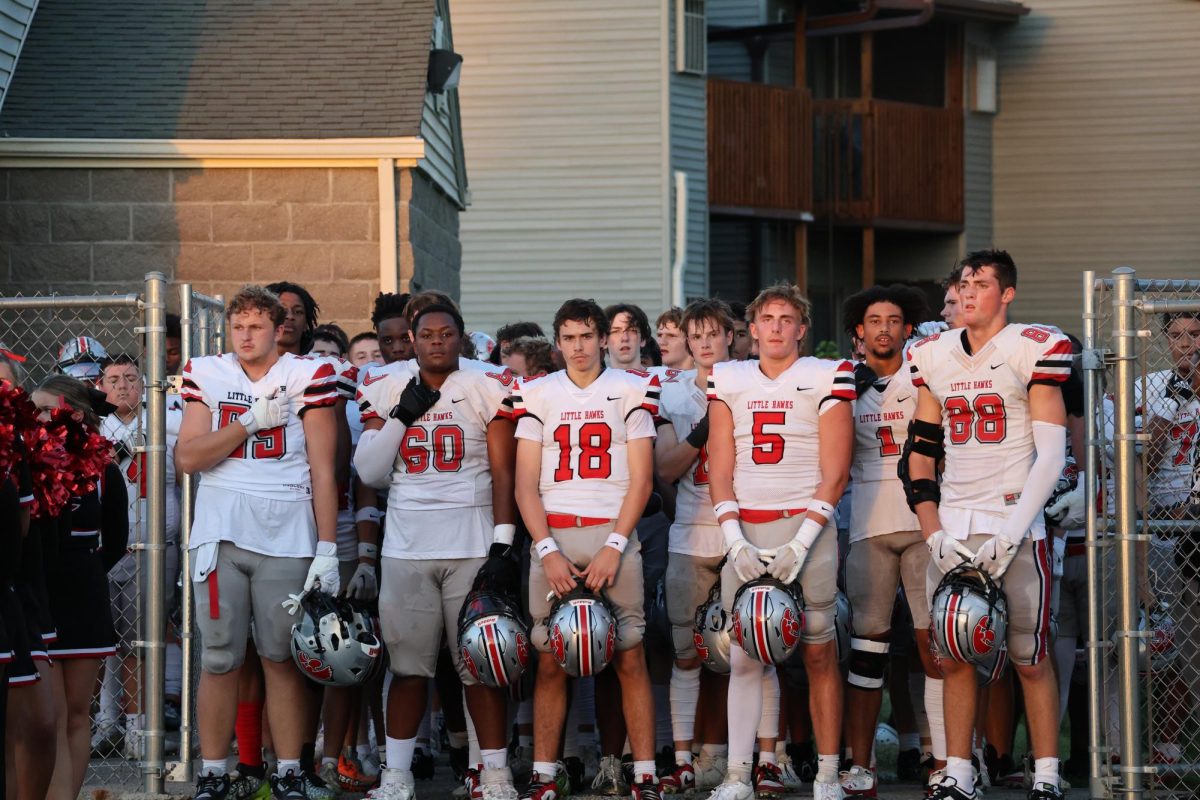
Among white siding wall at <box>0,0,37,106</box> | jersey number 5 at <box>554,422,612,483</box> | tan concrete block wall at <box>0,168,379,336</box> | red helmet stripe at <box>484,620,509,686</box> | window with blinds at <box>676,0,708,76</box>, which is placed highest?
window with blinds at <box>676,0,708,76</box>

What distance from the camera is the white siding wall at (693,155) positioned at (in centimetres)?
2041

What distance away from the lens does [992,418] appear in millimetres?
7117

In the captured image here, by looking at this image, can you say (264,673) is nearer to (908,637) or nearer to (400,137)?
(908,637)

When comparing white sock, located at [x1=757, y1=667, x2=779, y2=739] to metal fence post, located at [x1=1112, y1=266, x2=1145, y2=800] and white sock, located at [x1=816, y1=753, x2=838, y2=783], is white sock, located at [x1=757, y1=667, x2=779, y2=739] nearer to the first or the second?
white sock, located at [x1=816, y1=753, x2=838, y2=783]

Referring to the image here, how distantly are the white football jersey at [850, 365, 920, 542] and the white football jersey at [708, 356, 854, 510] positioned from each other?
0.42m

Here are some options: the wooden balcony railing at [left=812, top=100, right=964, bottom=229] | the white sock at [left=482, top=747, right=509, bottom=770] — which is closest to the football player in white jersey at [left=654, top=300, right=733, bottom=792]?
the white sock at [left=482, top=747, right=509, bottom=770]

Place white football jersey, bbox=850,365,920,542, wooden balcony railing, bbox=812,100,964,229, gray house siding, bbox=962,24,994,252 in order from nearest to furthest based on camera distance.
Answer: white football jersey, bbox=850,365,920,542
wooden balcony railing, bbox=812,100,964,229
gray house siding, bbox=962,24,994,252

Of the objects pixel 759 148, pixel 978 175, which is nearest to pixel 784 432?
pixel 759 148

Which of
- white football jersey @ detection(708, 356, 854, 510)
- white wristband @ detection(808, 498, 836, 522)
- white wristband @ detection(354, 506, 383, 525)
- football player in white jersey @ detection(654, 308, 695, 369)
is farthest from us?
football player in white jersey @ detection(654, 308, 695, 369)

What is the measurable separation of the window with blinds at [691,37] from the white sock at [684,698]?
13.5 metres

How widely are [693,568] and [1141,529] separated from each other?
2.14m

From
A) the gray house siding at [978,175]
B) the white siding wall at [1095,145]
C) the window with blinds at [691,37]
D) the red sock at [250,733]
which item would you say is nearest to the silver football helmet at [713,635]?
the red sock at [250,733]

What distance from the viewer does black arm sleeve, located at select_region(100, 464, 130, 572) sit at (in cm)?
714

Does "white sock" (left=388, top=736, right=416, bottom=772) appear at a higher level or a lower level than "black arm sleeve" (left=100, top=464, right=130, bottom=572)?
lower
